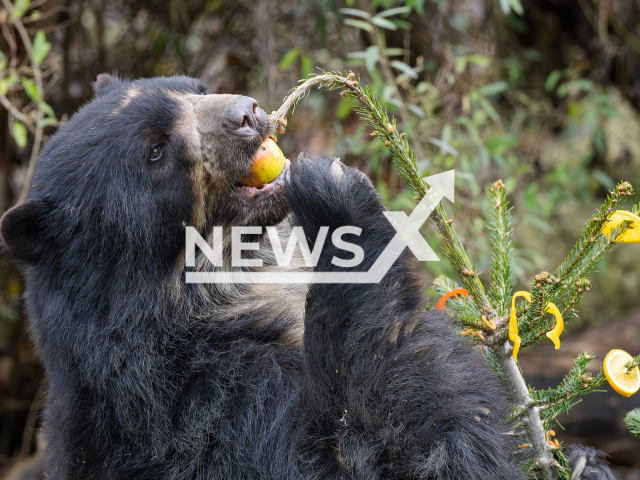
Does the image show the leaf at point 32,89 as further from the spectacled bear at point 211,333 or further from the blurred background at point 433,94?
the spectacled bear at point 211,333

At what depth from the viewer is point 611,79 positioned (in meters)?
6.13

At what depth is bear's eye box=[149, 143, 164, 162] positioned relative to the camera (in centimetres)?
220

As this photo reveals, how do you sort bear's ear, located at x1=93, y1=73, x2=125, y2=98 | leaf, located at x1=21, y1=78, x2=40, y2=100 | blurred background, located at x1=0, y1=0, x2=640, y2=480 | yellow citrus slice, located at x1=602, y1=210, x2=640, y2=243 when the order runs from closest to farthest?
yellow citrus slice, located at x1=602, y1=210, x2=640, y2=243 < bear's ear, located at x1=93, y1=73, x2=125, y2=98 < leaf, located at x1=21, y1=78, x2=40, y2=100 < blurred background, located at x1=0, y1=0, x2=640, y2=480

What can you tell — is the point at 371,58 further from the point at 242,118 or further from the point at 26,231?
the point at 26,231

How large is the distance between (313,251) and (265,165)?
0.46 metres

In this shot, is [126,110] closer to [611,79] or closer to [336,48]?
[336,48]

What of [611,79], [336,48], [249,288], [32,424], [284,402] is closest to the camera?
[284,402]

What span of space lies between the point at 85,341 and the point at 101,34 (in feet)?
13.3

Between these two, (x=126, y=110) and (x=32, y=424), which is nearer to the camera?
(x=126, y=110)

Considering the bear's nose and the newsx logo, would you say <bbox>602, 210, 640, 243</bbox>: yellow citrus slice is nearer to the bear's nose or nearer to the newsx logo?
the newsx logo

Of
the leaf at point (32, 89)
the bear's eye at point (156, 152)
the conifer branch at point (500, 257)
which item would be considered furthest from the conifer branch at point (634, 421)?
the leaf at point (32, 89)

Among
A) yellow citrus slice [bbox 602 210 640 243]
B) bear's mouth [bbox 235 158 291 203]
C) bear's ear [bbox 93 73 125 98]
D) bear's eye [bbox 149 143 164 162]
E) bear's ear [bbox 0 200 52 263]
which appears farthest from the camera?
bear's ear [bbox 93 73 125 98]

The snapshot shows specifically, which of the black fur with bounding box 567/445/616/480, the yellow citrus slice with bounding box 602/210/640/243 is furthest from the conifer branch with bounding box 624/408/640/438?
the yellow citrus slice with bounding box 602/210/640/243

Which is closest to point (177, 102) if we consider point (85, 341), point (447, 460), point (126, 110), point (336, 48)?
point (126, 110)
